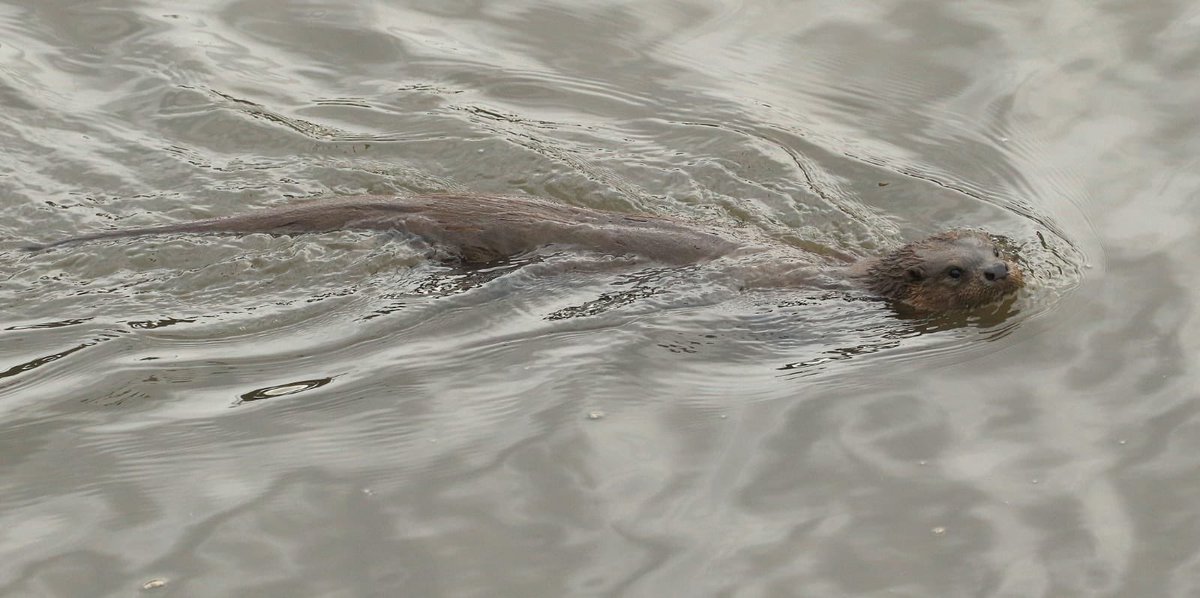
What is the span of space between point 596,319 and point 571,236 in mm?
442

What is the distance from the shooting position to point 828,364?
5027 mm

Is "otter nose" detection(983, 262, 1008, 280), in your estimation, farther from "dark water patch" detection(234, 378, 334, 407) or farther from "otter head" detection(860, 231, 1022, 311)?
"dark water patch" detection(234, 378, 334, 407)

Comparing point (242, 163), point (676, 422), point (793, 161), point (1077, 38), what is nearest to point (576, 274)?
point (676, 422)

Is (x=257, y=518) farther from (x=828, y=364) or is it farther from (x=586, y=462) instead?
(x=828, y=364)

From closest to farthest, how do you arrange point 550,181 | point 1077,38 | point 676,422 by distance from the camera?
point 676,422 → point 550,181 → point 1077,38

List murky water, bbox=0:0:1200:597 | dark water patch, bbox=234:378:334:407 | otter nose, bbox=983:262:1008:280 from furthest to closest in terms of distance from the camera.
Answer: otter nose, bbox=983:262:1008:280 < dark water patch, bbox=234:378:334:407 < murky water, bbox=0:0:1200:597

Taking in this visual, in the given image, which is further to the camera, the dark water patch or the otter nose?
the otter nose

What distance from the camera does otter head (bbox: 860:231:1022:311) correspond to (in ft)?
17.7

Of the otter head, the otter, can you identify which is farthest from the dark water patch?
the otter head

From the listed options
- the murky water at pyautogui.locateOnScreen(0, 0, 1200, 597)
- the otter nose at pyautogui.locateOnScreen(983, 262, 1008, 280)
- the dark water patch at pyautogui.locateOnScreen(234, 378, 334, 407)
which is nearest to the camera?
the murky water at pyautogui.locateOnScreen(0, 0, 1200, 597)

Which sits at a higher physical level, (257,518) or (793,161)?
(793,161)

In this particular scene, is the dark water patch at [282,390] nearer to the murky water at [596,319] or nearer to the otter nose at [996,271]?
the murky water at [596,319]

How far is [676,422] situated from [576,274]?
1125 mm

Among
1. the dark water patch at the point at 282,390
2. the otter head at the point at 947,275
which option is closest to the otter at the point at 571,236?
the otter head at the point at 947,275
